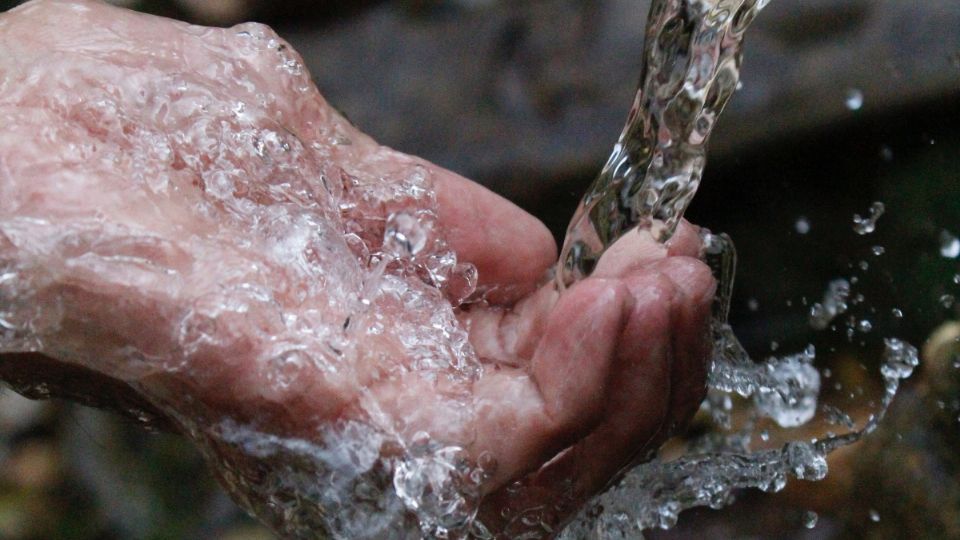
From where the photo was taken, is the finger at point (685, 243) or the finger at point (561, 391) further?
the finger at point (685, 243)

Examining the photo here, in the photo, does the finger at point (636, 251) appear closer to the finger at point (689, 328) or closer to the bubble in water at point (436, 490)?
the finger at point (689, 328)

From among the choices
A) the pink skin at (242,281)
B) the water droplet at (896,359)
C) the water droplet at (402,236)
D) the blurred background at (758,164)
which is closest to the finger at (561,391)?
the pink skin at (242,281)

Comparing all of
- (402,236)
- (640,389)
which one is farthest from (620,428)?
(402,236)

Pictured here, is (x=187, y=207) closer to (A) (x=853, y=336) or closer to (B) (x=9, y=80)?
(B) (x=9, y=80)

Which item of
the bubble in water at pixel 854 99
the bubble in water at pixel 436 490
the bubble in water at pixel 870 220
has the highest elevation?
the bubble in water at pixel 436 490

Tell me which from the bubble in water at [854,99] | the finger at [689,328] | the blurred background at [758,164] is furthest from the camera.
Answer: the bubble in water at [854,99]

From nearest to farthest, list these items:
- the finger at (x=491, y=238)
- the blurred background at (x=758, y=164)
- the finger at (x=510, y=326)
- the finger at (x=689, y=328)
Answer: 1. the finger at (x=689, y=328)
2. the finger at (x=510, y=326)
3. the finger at (x=491, y=238)
4. the blurred background at (x=758, y=164)

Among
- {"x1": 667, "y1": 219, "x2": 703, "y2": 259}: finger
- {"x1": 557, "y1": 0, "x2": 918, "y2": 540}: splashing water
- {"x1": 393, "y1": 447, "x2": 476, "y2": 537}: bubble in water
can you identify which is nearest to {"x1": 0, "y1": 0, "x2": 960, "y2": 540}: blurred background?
{"x1": 557, "y1": 0, "x2": 918, "y2": 540}: splashing water

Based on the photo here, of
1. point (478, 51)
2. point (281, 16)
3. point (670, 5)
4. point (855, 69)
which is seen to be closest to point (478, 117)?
point (478, 51)
